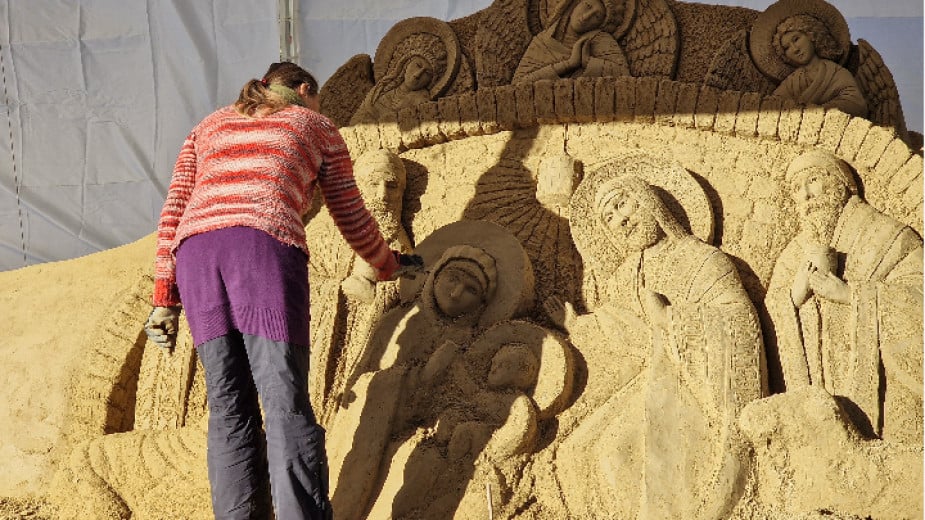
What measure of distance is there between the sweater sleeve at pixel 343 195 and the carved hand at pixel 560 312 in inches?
34.6

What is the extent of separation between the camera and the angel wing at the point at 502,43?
532 centimetres

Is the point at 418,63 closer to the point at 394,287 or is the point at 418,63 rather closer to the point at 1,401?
the point at 394,287

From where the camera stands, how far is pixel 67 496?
4625 millimetres

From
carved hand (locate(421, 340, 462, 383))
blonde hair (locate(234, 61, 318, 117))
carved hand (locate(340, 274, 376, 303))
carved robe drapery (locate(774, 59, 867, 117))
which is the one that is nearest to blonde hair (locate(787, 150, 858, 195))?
carved robe drapery (locate(774, 59, 867, 117))

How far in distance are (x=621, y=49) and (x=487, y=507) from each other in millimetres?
2164

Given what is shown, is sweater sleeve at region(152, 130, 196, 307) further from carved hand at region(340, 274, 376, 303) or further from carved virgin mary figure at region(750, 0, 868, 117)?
carved virgin mary figure at region(750, 0, 868, 117)

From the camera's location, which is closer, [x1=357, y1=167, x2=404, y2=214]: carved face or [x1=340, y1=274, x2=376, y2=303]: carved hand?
[x1=340, y1=274, x2=376, y2=303]: carved hand

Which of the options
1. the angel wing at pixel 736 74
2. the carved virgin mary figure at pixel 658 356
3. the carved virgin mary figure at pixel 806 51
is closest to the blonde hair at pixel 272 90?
the carved virgin mary figure at pixel 658 356

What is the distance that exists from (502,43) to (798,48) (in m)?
1.31

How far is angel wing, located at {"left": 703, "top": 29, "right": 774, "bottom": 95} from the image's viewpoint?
5.00 meters

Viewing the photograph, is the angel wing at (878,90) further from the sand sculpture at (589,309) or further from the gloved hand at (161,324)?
the gloved hand at (161,324)

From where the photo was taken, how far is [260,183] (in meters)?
3.76

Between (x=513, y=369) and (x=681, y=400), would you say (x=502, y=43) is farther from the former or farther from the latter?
(x=681, y=400)

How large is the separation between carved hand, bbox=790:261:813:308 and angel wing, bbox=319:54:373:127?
2291mm
